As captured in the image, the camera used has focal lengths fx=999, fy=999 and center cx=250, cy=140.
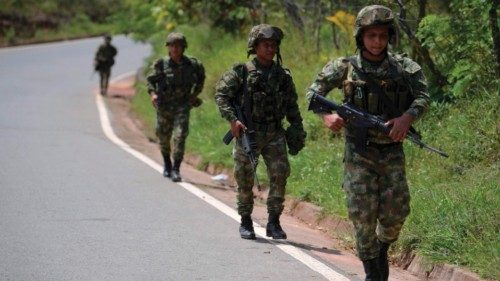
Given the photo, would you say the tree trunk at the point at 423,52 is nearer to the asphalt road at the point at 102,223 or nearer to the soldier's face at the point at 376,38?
the asphalt road at the point at 102,223

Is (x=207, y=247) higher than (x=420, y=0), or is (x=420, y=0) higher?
(x=420, y=0)

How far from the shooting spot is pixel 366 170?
21.6 ft

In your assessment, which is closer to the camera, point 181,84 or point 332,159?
point 332,159

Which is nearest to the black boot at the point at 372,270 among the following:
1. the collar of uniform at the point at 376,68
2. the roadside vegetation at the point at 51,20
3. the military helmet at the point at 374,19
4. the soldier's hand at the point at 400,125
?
the soldier's hand at the point at 400,125

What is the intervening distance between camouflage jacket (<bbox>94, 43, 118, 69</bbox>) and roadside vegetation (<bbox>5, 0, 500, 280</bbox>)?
8585 mm

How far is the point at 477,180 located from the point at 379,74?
300 cm

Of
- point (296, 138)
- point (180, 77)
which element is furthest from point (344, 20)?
point (296, 138)

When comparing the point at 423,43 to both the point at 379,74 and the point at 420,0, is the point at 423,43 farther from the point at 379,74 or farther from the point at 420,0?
the point at 379,74

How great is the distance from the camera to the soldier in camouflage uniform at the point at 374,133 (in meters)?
6.49

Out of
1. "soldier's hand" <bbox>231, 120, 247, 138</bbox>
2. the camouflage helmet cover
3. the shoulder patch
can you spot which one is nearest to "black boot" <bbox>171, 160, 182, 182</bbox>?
"soldier's hand" <bbox>231, 120, 247, 138</bbox>

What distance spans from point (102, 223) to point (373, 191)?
141 inches

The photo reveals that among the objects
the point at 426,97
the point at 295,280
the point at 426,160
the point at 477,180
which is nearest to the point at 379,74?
the point at 426,97

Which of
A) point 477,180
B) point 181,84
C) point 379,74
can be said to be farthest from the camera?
point 181,84

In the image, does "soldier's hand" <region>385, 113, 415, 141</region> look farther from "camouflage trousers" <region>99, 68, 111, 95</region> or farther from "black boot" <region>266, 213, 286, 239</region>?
"camouflage trousers" <region>99, 68, 111, 95</region>
